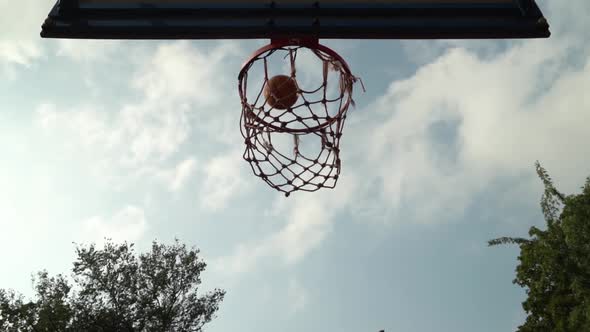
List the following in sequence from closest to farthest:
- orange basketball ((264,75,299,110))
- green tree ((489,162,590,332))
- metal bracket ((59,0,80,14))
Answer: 1. metal bracket ((59,0,80,14))
2. orange basketball ((264,75,299,110))
3. green tree ((489,162,590,332))

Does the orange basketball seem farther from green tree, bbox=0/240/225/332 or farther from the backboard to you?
green tree, bbox=0/240/225/332

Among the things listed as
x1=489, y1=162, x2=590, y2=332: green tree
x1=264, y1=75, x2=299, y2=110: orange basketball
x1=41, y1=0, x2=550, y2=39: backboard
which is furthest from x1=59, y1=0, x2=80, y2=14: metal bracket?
x1=489, y1=162, x2=590, y2=332: green tree

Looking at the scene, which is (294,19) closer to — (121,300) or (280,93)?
(280,93)

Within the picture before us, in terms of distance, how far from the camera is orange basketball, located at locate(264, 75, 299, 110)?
447cm

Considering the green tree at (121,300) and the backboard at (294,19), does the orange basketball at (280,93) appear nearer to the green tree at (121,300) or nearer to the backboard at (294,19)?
the backboard at (294,19)

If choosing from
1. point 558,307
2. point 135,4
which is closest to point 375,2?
point 135,4

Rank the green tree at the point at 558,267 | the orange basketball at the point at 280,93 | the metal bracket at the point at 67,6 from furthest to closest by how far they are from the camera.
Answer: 1. the green tree at the point at 558,267
2. the orange basketball at the point at 280,93
3. the metal bracket at the point at 67,6

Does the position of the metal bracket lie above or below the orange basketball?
above

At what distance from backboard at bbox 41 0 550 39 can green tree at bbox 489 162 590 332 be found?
938cm

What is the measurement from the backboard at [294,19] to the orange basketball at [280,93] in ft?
3.05

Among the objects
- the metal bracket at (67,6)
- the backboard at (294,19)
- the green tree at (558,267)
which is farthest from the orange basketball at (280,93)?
the green tree at (558,267)

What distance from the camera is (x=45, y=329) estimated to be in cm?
1761

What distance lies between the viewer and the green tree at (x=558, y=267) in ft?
35.7

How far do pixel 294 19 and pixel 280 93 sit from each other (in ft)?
3.35
